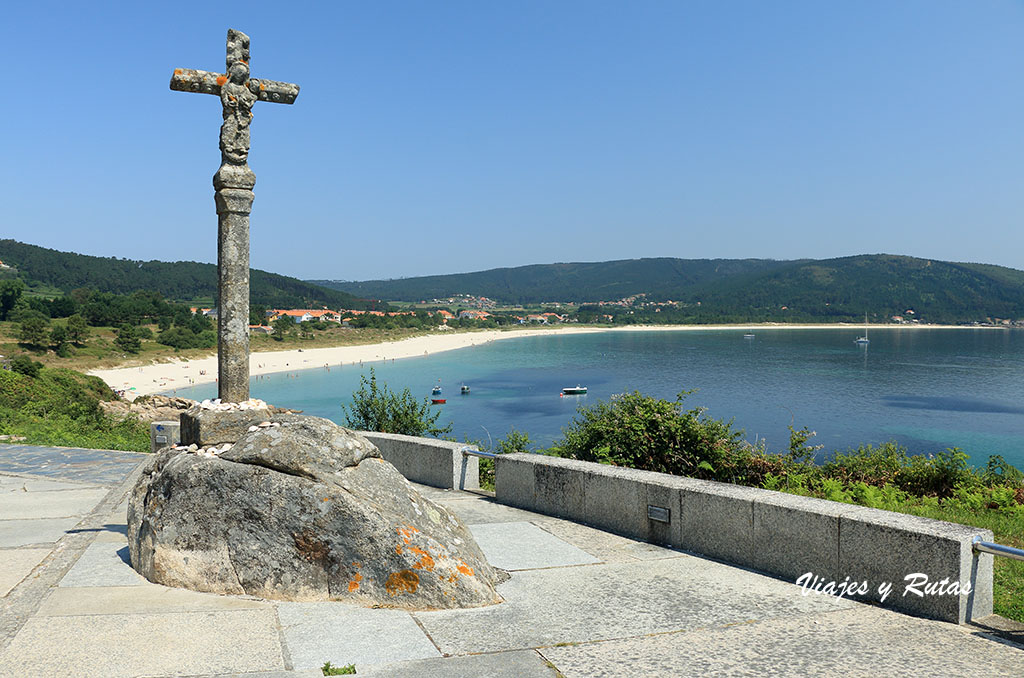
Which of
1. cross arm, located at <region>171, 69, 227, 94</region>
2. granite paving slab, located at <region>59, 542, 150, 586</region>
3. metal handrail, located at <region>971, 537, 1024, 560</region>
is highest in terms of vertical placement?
cross arm, located at <region>171, 69, 227, 94</region>

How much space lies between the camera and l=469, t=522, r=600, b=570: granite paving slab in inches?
267

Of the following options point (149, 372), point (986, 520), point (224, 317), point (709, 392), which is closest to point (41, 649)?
point (224, 317)

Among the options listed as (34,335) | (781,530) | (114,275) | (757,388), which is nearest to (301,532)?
(781,530)

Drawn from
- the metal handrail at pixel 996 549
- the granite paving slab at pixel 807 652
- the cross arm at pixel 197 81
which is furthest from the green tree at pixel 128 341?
the metal handrail at pixel 996 549

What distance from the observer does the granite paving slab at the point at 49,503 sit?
8852 millimetres

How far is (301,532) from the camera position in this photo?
18.6 ft

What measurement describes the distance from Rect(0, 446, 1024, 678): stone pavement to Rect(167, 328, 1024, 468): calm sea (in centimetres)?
1266

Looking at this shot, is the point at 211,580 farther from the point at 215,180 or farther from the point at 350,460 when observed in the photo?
the point at 215,180

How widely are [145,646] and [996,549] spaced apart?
5610 mm

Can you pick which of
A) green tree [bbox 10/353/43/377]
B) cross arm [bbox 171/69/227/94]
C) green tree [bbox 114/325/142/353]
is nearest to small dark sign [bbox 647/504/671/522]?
cross arm [bbox 171/69/227/94]

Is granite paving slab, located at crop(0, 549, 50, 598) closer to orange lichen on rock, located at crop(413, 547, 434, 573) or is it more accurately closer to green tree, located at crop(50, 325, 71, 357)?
orange lichen on rock, located at crop(413, 547, 434, 573)

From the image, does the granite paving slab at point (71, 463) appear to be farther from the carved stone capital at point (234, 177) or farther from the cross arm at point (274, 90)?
the cross arm at point (274, 90)

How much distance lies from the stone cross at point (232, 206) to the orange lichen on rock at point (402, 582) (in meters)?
3.34

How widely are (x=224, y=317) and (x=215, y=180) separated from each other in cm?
151
